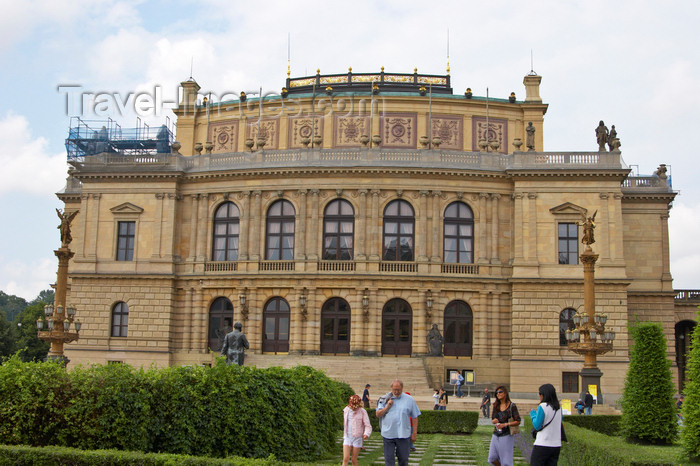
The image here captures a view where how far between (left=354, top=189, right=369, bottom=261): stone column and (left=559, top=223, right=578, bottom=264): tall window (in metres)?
11.9

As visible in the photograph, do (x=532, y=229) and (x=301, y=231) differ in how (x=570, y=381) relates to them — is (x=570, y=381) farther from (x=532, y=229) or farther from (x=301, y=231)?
(x=301, y=231)

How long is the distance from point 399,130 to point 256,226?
12.7m

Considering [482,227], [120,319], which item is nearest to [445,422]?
[482,227]

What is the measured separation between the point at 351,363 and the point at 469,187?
1304cm

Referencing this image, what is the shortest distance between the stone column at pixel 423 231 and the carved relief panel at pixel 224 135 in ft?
51.2

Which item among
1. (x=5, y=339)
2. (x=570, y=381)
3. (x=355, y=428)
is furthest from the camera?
(x=5, y=339)

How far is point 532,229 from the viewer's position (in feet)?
153

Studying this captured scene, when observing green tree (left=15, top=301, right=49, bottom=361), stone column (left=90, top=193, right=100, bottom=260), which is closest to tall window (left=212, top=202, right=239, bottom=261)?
stone column (left=90, top=193, right=100, bottom=260)

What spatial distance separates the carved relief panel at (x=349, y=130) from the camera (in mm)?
53688

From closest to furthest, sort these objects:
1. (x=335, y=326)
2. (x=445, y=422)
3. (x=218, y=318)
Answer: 1. (x=445, y=422)
2. (x=335, y=326)
3. (x=218, y=318)

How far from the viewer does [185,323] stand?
4881 centimetres

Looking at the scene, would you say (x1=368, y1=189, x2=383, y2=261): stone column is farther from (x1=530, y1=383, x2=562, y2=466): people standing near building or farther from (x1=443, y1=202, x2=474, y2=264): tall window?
(x1=530, y1=383, x2=562, y2=466): people standing near building

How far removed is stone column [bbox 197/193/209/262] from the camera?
1938 inches

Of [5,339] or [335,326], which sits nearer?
[335,326]
